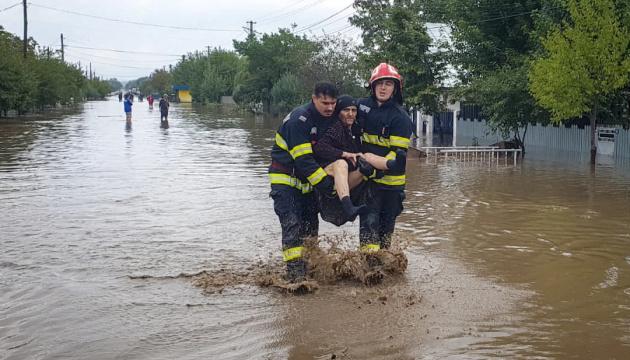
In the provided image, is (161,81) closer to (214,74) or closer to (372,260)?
(214,74)

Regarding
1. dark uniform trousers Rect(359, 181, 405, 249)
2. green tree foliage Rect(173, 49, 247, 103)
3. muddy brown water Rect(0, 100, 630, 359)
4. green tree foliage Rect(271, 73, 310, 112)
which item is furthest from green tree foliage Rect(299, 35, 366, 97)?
green tree foliage Rect(173, 49, 247, 103)

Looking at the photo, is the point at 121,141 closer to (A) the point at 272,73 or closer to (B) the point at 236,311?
(B) the point at 236,311

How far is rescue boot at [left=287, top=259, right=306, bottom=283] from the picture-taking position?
6.37 meters

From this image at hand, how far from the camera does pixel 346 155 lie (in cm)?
634

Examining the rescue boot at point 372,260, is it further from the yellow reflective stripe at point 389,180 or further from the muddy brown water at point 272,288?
the yellow reflective stripe at point 389,180

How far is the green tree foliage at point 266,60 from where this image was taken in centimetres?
5506

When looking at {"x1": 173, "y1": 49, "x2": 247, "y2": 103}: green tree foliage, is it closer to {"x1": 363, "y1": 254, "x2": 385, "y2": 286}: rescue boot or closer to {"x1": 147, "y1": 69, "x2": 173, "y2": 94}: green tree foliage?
{"x1": 147, "y1": 69, "x2": 173, "y2": 94}: green tree foliage

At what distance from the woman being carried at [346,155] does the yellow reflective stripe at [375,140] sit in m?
0.21

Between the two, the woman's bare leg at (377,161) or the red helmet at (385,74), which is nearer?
the woman's bare leg at (377,161)

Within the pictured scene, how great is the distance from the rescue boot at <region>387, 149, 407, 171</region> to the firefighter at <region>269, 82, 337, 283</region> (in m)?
0.57

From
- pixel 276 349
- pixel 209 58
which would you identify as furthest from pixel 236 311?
pixel 209 58

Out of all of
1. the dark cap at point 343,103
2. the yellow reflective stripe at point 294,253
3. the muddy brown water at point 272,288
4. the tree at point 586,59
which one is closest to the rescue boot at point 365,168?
the dark cap at point 343,103

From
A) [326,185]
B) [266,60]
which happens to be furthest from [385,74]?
[266,60]

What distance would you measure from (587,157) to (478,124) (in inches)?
450
